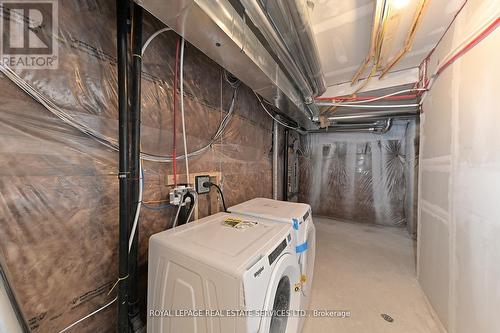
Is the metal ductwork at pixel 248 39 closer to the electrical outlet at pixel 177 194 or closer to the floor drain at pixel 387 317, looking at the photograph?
the electrical outlet at pixel 177 194

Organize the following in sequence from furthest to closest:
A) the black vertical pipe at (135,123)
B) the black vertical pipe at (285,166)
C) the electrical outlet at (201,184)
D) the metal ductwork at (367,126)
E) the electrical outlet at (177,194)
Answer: the metal ductwork at (367,126)
the black vertical pipe at (285,166)
the electrical outlet at (201,184)
the electrical outlet at (177,194)
the black vertical pipe at (135,123)

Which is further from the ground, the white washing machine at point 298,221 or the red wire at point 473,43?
the red wire at point 473,43

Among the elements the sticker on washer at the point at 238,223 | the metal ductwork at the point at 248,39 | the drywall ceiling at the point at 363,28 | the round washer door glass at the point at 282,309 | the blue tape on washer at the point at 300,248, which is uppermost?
the drywall ceiling at the point at 363,28

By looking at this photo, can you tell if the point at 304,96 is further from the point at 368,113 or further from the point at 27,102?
the point at 27,102

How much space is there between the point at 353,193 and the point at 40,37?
4.57 metres

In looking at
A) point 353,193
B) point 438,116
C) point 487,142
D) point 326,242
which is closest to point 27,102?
point 487,142

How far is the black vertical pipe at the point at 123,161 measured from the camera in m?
0.92

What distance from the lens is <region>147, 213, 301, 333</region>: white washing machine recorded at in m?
0.70

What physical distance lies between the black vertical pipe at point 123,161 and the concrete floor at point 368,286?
1.30 metres

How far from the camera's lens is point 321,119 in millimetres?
3041

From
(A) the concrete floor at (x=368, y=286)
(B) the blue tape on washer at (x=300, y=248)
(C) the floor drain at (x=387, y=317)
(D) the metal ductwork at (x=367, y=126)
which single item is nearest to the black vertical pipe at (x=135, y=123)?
(B) the blue tape on washer at (x=300, y=248)

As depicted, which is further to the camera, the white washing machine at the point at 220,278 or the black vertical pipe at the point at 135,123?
the black vertical pipe at the point at 135,123

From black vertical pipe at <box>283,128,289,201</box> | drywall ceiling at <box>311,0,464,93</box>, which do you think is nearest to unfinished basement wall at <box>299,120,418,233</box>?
black vertical pipe at <box>283,128,289,201</box>

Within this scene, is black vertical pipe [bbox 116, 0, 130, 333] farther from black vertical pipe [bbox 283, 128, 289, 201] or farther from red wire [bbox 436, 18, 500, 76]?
black vertical pipe [bbox 283, 128, 289, 201]
